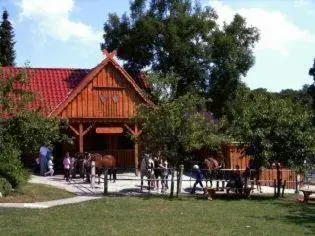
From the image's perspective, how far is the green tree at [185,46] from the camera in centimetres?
3297

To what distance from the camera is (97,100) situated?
3078 cm

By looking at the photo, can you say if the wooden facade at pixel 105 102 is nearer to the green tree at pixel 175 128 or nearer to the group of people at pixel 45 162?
the group of people at pixel 45 162

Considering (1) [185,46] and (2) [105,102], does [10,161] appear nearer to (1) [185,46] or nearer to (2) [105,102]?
(2) [105,102]

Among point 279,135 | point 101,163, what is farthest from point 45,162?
point 279,135

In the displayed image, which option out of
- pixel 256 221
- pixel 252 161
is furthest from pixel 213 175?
pixel 256 221

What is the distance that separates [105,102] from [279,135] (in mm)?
11418

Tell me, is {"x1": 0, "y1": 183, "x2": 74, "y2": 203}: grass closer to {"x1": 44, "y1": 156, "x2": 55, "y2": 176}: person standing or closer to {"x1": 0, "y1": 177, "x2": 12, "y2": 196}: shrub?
{"x1": 0, "y1": 177, "x2": 12, "y2": 196}: shrub

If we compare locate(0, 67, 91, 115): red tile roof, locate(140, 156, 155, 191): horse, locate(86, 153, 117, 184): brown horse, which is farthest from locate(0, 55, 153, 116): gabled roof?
locate(140, 156, 155, 191): horse

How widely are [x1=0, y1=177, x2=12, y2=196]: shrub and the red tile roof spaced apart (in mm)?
10778

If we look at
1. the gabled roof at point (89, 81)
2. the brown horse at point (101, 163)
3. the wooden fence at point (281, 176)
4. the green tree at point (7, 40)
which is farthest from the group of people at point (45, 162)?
the green tree at point (7, 40)

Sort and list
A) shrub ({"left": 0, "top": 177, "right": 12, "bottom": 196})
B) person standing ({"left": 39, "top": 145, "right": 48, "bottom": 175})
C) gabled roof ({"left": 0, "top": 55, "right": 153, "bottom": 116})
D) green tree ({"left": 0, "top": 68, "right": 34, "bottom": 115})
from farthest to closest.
→ gabled roof ({"left": 0, "top": 55, "right": 153, "bottom": 116}) → person standing ({"left": 39, "top": 145, "right": 48, "bottom": 175}) → green tree ({"left": 0, "top": 68, "right": 34, "bottom": 115}) → shrub ({"left": 0, "top": 177, "right": 12, "bottom": 196})

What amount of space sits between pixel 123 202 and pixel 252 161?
735 cm

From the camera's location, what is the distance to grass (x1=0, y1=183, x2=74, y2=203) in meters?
19.1

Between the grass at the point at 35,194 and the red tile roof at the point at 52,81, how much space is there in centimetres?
902
